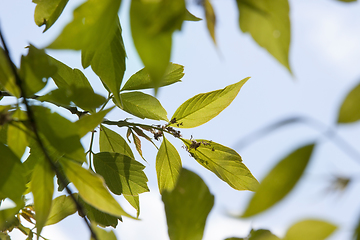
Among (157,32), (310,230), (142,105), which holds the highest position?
(142,105)

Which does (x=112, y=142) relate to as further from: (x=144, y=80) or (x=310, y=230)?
(x=310, y=230)

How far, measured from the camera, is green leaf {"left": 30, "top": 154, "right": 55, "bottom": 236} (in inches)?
10.7

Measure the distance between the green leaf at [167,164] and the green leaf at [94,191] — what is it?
264 millimetres

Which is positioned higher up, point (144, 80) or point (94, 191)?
point (144, 80)

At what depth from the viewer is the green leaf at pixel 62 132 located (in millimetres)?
252

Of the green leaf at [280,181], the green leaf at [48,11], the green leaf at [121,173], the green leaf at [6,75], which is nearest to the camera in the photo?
the green leaf at [280,181]

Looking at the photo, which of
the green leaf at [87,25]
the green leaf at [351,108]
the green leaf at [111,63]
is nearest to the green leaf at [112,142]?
the green leaf at [111,63]

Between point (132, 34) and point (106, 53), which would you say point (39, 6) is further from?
point (132, 34)

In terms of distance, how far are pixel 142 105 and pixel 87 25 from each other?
28cm

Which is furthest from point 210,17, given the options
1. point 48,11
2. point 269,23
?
point 48,11

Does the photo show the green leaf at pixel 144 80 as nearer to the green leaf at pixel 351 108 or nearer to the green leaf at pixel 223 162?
the green leaf at pixel 223 162

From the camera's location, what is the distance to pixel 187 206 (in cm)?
24

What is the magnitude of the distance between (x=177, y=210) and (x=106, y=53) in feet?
0.71

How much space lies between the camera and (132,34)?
0.67 feet
